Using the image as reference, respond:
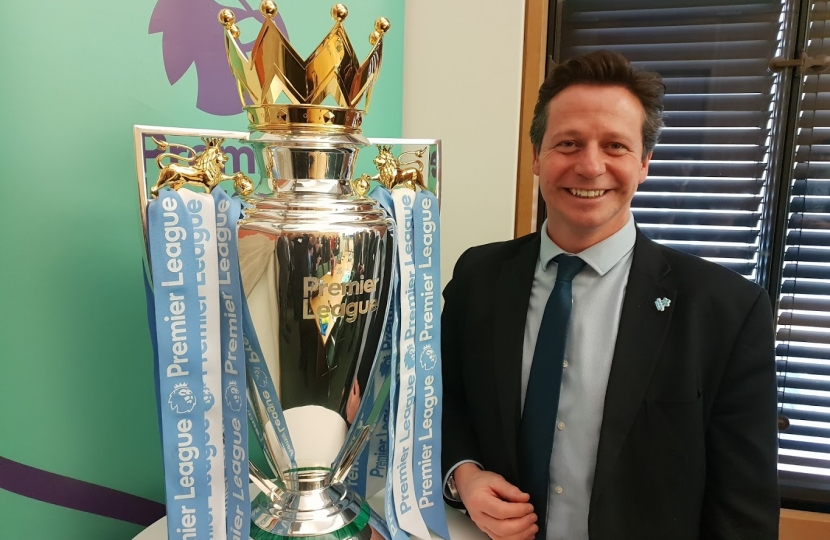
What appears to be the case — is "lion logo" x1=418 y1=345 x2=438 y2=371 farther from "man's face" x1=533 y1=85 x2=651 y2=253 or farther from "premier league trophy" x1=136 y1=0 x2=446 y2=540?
"man's face" x1=533 y1=85 x2=651 y2=253

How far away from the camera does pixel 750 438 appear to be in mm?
890

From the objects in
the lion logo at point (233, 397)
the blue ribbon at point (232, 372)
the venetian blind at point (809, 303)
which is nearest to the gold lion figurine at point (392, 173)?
the blue ribbon at point (232, 372)

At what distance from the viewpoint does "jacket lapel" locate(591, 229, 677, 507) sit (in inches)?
35.3

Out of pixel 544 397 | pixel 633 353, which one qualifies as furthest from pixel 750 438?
pixel 544 397

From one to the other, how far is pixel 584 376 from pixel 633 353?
0.09 metres

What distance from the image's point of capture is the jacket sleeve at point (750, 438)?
89 centimetres

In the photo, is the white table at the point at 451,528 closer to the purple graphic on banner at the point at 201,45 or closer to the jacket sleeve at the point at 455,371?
the jacket sleeve at the point at 455,371

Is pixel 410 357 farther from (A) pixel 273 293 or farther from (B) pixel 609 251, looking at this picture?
(B) pixel 609 251

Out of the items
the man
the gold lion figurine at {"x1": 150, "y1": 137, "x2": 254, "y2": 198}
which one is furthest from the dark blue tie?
the gold lion figurine at {"x1": 150, "y1": 137, "x2": 254, "y2": 198}

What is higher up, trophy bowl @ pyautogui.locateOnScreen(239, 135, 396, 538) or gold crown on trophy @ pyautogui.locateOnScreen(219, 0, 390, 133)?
gold crown on trophy @ pyautogui.locateOnScreen(219, 0, 390, 133)

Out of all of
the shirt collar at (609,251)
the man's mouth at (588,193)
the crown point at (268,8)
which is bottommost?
the shirt collar at (609,251)

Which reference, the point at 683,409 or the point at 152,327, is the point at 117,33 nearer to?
the point at 152,327

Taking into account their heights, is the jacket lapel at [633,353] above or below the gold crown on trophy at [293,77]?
below

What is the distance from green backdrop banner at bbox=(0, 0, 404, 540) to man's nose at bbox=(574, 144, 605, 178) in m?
0.65
